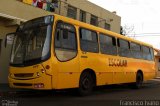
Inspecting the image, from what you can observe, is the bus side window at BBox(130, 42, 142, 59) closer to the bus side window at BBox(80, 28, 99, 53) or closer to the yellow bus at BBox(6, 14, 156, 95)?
the yellow bus at BBox(6, 14, 156, 95)

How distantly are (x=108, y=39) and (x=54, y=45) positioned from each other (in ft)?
15.1

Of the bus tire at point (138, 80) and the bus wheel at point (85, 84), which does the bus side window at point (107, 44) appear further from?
the bus tire at point (138, 80)

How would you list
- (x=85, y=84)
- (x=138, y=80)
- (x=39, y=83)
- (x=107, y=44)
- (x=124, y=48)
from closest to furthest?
1. (x=39, y=83)
2. (x=85, y=84)
3. (x=107, y=44)
4. (x=124, y=48)
5. (x=138, y=80)

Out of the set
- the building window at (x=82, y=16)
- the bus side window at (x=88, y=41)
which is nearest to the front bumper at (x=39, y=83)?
the bus side window at (x=88, y=41)

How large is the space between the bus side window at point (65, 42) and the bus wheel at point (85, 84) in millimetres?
1163

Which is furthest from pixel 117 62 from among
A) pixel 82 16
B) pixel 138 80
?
pixel 82 16

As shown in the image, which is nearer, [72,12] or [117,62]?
[117,62]

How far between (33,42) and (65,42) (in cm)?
122

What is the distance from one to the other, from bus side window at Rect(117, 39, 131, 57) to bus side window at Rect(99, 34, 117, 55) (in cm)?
65

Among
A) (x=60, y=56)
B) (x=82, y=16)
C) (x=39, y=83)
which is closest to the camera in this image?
(x=39, y=83)

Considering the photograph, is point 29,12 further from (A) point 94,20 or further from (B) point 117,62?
(A) point 94,20

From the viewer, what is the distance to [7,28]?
1870 centimetres

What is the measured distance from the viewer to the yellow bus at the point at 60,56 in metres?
12.0

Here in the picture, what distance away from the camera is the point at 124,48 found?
17891 mm
